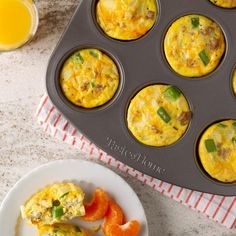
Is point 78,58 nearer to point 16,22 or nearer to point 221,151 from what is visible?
point 16,22

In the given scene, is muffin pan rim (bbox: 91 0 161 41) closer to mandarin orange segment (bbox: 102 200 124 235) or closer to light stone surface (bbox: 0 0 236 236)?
light stone surface (bbox: 0 0 236 236)

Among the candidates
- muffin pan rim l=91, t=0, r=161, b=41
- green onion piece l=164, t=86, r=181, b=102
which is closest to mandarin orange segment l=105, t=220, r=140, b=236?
green onion piece l=164, t=86, r=181, b=102

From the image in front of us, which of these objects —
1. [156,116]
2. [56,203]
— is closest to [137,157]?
[156,116]

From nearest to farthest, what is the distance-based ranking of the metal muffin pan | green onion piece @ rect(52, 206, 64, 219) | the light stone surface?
the metal muffin pan
green onion piece @ rect(52, 206, 64, 219)
the light stone surface

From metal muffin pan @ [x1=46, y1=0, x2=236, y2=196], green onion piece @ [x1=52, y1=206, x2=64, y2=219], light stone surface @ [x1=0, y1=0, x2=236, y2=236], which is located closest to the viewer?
metal muffin pan @ [x1=46, y1=0, x2=236, y2=196]

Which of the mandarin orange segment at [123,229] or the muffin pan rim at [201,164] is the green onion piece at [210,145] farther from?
the mandarin orange segment at [123,229]

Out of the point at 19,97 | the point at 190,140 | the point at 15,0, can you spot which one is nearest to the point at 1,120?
the point at 19,97

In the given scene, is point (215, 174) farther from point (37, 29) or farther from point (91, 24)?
point (37, 29)
